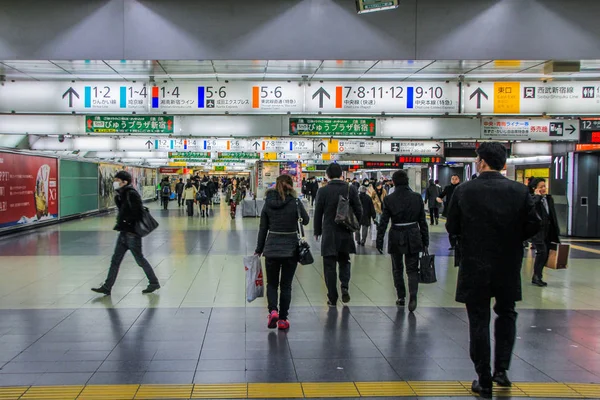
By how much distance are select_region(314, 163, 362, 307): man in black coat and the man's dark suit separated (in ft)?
8.91

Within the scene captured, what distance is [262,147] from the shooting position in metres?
20.2

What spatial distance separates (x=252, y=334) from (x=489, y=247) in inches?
106

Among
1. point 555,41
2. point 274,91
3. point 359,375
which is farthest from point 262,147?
point 359,375

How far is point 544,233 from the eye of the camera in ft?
27.4

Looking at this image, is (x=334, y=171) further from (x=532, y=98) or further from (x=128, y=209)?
(x=532, y=98)

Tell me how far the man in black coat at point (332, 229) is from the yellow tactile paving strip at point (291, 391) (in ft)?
8.31

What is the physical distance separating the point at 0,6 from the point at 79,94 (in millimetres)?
2506

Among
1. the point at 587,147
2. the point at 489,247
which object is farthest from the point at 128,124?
the point at 587,147

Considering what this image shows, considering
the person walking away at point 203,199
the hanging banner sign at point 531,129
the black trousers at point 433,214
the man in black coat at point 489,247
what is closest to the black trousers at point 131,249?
the man in black coat at point 489,247

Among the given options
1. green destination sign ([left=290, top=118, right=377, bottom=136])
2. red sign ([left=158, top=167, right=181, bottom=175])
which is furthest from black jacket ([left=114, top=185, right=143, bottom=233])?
red sign ([left=158, top=167, right=181, bottom=175])

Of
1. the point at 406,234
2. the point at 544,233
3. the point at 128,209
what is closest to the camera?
the point at 406,234

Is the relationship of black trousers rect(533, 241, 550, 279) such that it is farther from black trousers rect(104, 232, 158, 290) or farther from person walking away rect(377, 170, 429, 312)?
black trousers rect(104, 232, 158, 290)

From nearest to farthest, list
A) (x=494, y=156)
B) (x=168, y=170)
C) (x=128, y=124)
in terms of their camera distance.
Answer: (x=494, y=156) → (x=128, y=124) → (x=168, y=170)

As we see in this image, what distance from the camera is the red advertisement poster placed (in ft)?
49.7
